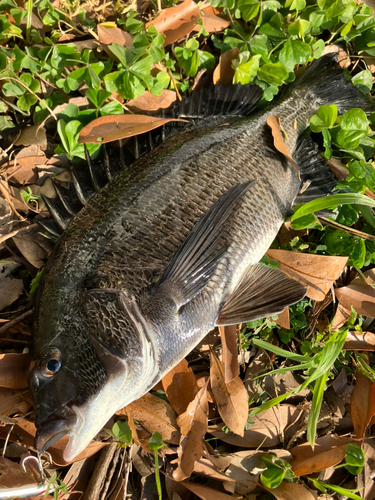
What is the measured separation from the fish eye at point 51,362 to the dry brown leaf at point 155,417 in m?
0.82

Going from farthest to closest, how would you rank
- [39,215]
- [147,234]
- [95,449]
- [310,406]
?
1. [310,406]
2. [39,215]
3. [95,449]
4. [147,234]

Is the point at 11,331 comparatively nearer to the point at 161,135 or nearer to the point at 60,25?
the point at 161,135

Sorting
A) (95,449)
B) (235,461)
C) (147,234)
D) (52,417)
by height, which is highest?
(147,234)

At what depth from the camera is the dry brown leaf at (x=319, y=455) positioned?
2656mm

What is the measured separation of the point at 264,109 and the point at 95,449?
2658mm

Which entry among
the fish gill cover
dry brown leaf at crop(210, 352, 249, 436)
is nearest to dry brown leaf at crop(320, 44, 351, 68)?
the fish gill cover

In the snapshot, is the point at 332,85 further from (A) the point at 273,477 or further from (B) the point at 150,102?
(A) the point at 273,477

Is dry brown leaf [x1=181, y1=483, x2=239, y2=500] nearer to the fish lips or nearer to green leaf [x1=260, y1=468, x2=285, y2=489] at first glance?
green leaf [x1=260, y1=468, x2=285, y2=489]

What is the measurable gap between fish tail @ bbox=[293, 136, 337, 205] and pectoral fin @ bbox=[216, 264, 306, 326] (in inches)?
31.8

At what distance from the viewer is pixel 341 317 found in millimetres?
2955

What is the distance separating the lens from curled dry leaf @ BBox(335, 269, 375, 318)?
295 centimetres

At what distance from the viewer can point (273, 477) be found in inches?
102

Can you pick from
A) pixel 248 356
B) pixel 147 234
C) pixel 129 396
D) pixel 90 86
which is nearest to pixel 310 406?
pixel 248 356

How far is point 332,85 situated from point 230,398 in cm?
256
